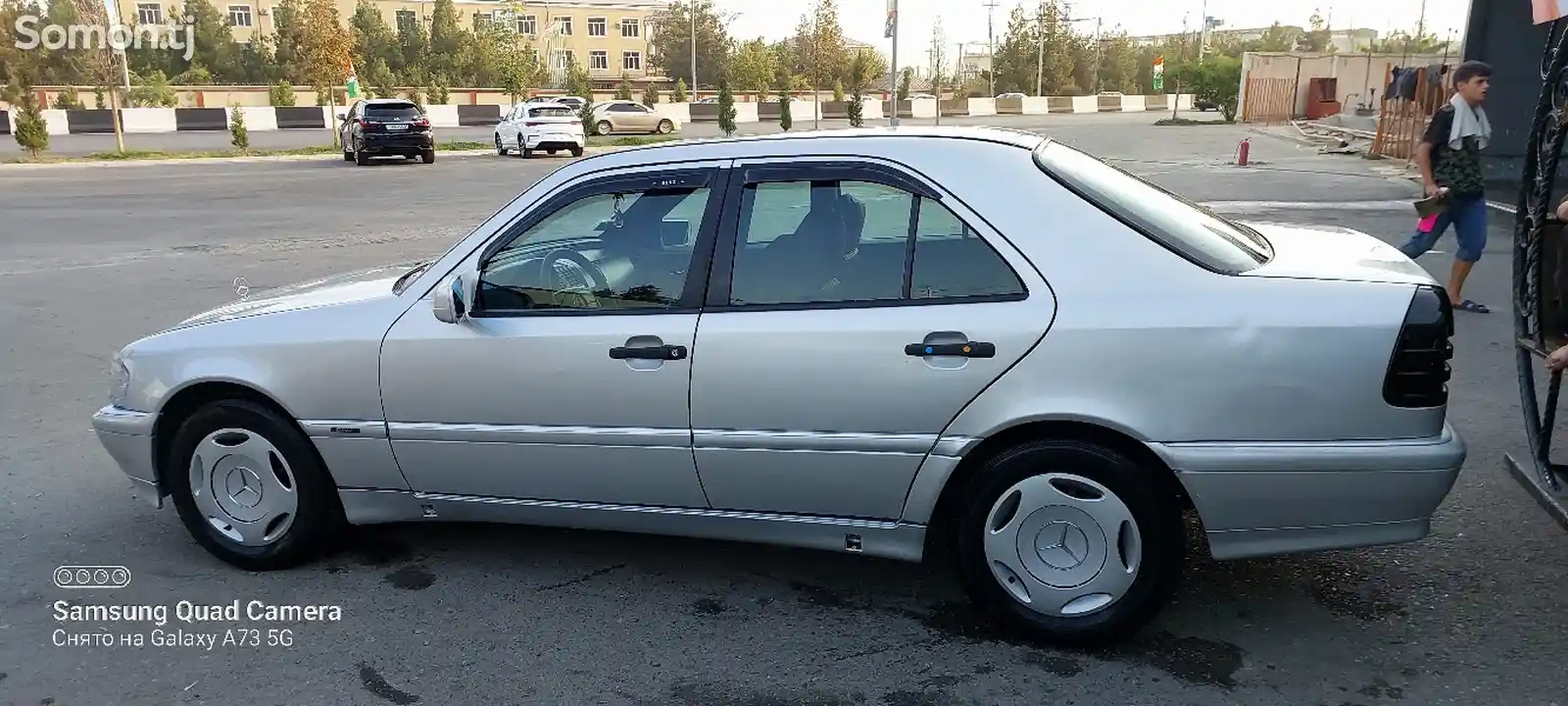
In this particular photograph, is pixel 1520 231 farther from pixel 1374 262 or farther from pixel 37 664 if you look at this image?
pixel 37 664

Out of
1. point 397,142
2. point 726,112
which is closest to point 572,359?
point 397,142

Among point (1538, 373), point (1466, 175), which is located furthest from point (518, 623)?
point (1466, 175)

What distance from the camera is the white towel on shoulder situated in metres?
7.31

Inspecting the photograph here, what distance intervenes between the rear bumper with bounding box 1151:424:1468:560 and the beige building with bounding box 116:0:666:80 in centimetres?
9385

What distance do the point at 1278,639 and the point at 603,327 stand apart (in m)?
2.35

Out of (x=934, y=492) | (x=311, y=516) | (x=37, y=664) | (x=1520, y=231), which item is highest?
(x=1520, y=231)

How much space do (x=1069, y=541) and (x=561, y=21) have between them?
104668 millimetres

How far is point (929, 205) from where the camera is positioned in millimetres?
3389

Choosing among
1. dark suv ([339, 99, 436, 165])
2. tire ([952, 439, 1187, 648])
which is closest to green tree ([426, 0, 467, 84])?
dark suv ([339, 99, 436, 165])

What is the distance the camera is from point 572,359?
11.8 ft

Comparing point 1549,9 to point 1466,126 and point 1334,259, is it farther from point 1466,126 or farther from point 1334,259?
point 1466,126

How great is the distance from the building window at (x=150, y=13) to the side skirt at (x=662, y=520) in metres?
105

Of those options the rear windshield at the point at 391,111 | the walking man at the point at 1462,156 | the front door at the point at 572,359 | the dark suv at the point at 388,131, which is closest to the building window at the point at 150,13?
the dark suv at the point at 388,131

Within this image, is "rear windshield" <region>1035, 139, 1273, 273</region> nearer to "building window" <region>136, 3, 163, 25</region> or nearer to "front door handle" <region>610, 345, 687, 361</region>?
"front door handle" <region>610, 345, 687, 361</region>
